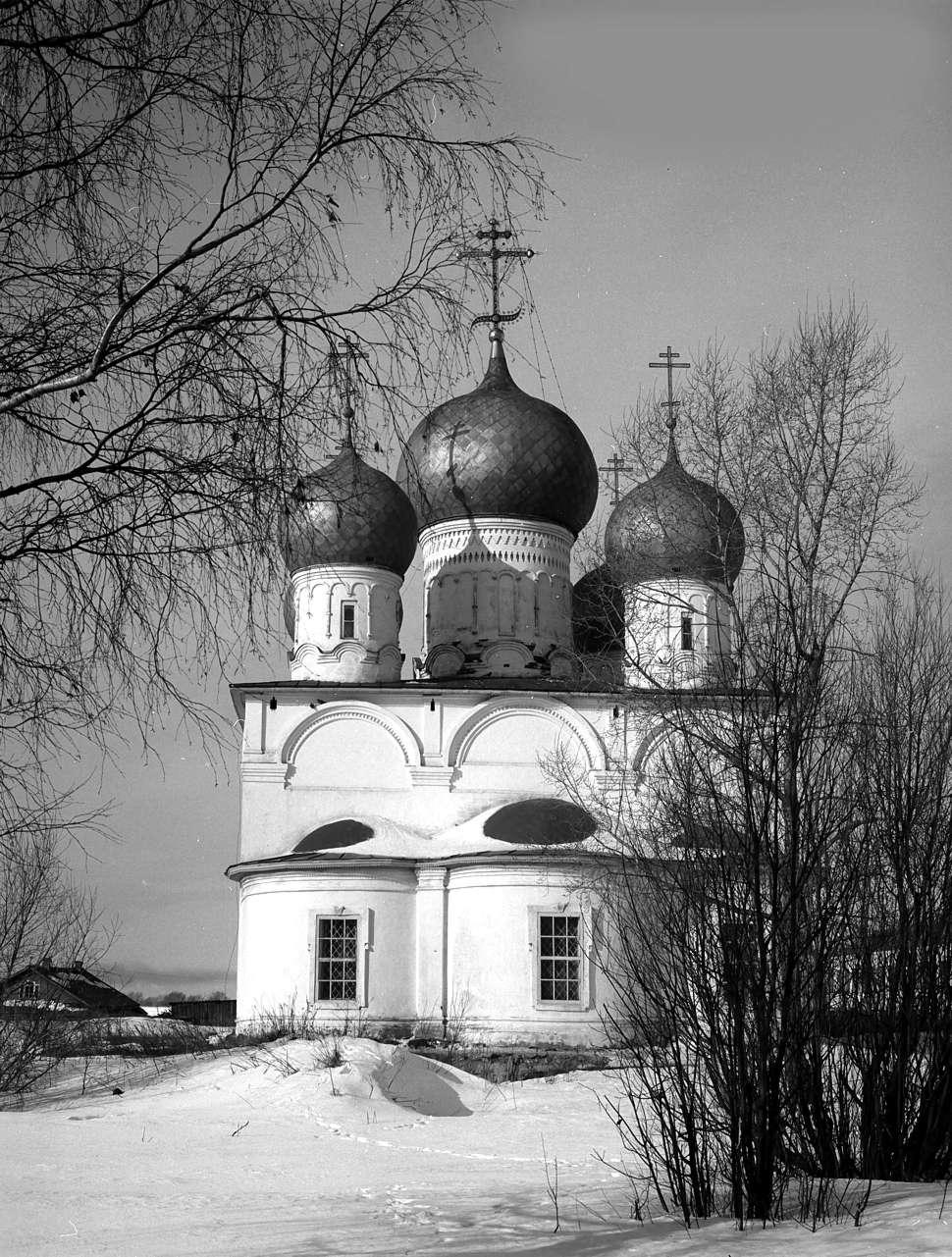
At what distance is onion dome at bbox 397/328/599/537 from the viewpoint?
83.1ft

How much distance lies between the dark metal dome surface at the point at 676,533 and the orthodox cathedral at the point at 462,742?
0.48ft

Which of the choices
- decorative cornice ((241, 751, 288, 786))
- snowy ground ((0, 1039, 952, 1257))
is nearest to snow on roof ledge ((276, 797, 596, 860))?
decorative cornice ((241, 751, 288, 786))

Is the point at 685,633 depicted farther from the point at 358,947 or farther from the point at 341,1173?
the point at 341,1173

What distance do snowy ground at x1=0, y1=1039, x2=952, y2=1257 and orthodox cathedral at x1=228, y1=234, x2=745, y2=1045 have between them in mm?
4627

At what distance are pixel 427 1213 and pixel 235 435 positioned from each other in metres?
3.87

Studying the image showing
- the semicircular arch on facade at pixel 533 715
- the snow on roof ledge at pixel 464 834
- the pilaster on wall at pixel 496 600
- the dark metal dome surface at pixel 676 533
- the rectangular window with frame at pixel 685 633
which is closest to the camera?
the dark metal dome surface at pixel 676 533

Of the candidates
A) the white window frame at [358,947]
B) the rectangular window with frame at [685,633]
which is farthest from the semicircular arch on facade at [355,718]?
the rectangular window with frame at [685,633]

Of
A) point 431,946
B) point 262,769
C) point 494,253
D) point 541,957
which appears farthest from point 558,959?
point 494,253

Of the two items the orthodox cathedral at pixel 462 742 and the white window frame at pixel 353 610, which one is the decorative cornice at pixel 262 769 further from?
the white window frame at pixel 353 610

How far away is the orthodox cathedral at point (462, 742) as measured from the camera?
20.0 meters

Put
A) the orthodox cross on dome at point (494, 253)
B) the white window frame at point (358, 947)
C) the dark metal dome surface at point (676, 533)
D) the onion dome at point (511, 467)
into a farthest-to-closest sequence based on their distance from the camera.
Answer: the onion dome at point (511, 467) < the white window frame at point (358, 947) < the dark metal dome surface at point (676, 533) < the orthodox cross on dome at point (494, 253)

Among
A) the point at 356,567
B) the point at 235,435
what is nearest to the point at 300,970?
the point at 356,567

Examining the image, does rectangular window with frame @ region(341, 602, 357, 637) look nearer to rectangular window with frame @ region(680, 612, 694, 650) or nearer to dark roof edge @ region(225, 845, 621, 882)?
dark roof edge @ region(225, 845, 621, 882)

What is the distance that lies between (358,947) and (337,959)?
32cm
